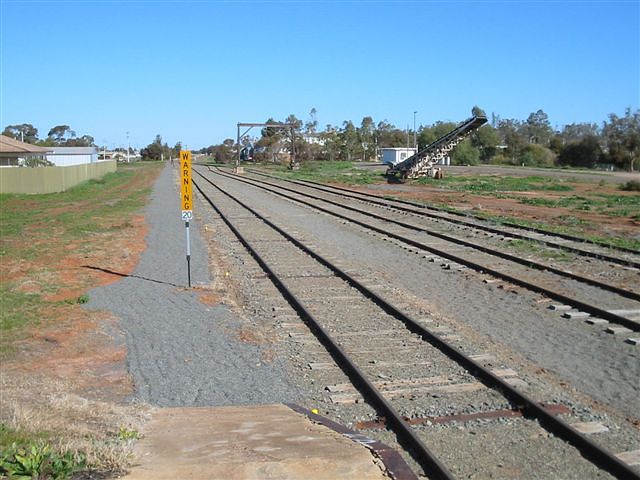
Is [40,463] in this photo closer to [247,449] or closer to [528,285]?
[247,449]

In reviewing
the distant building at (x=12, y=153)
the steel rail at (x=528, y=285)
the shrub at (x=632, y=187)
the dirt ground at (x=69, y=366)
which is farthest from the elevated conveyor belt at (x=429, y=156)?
the dirt ground at (x=69, y=366)

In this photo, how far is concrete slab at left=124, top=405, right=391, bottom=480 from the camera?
18.3 feet

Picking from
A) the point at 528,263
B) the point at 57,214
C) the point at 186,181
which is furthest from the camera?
the point at 57,214

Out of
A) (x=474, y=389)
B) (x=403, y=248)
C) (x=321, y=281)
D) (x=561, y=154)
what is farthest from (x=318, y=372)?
(x=561, y=154)

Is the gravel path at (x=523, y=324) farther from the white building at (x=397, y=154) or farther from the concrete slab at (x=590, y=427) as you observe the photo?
the white building at (x=397, y=154)

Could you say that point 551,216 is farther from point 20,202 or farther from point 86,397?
point 20,202

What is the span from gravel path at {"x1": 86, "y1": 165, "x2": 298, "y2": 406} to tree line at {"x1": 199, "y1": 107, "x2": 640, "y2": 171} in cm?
9107

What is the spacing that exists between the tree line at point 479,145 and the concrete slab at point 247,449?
98.0 m

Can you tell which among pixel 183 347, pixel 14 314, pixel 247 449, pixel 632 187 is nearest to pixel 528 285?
pixel 183 347

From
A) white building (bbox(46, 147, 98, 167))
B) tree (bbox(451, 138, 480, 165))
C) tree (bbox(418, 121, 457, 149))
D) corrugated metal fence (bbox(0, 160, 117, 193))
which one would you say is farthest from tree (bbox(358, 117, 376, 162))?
corrugated metal fence (bbox(0, 160, 117, 193))

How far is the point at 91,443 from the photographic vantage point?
5.96 m

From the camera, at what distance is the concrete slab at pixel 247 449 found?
5570 millimetres

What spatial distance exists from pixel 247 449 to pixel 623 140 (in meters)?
109

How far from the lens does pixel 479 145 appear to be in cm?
14150
